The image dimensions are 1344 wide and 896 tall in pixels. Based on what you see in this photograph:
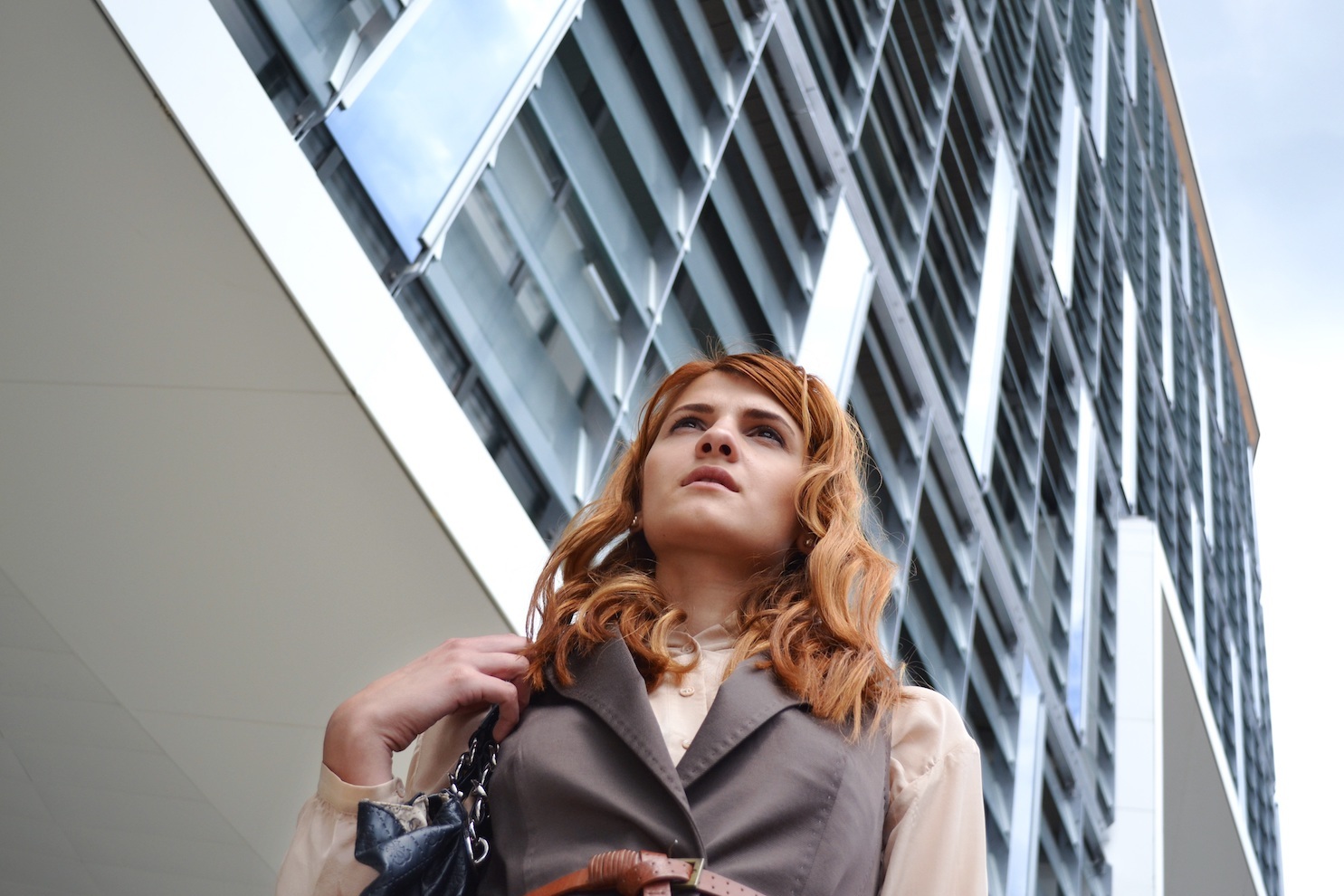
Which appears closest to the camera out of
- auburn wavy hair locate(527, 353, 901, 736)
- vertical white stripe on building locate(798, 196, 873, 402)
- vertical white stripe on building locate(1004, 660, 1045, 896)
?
auburn wavy hair locate(527, 353, 901, 736)

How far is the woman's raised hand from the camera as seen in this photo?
1.89 metres

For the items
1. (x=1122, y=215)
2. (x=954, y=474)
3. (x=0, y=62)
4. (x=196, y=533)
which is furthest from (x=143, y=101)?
(x=1122, y=215)

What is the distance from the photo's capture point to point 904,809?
1.92 meters

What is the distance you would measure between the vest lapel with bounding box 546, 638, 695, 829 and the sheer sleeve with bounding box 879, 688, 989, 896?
34 cm

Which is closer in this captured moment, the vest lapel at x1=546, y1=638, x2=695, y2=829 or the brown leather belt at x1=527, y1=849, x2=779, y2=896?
the brown leather belt at x1=527, y1=849, x2=779, y2=896

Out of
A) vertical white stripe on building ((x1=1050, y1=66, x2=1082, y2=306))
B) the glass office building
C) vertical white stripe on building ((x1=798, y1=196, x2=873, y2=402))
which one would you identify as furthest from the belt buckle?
vertical white stripe on building ((x1=1050, y1=66, x2=1082, y2=306))

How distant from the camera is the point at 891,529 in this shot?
9.12 m

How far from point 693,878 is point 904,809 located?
1.32 ft

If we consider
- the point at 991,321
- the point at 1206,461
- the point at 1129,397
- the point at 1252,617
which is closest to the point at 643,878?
the point at 991,321

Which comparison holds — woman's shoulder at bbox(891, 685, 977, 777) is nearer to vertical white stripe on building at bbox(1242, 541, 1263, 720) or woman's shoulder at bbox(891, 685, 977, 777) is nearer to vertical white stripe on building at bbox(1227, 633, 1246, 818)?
vertical white stripe on building at bbox(1227, 633, 1246, 818)

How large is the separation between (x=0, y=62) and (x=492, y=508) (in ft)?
5.67

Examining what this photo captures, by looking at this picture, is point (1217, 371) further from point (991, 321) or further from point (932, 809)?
point (932, 809)

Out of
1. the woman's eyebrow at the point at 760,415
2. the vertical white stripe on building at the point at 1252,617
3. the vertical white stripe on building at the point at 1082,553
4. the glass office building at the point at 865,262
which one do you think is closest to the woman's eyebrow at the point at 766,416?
the woman's eyebrow at the point at 760,415

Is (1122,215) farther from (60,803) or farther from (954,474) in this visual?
(60,803)
